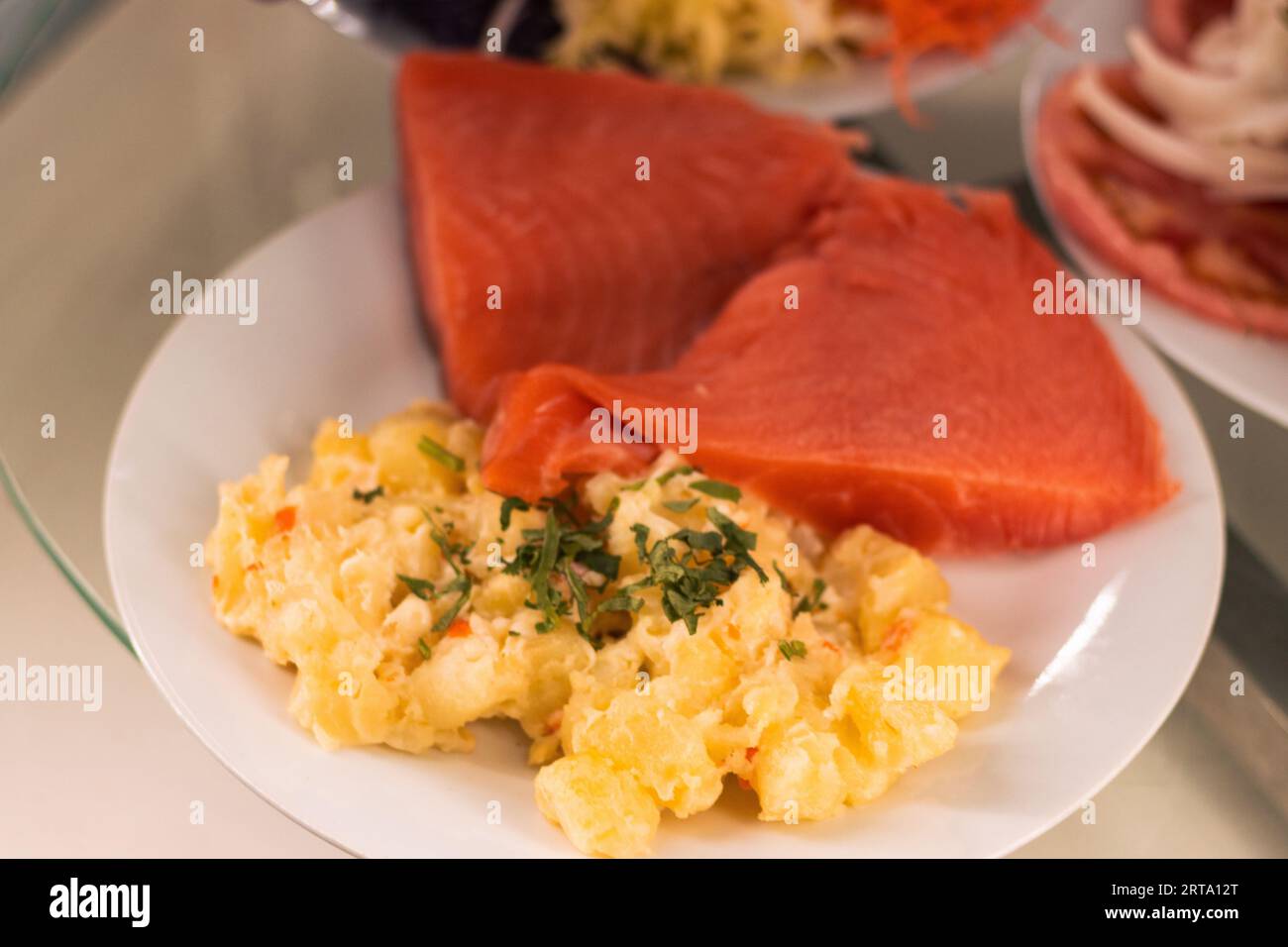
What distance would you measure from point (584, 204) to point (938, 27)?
2.51 feet

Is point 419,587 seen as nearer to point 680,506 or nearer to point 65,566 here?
point 680,506

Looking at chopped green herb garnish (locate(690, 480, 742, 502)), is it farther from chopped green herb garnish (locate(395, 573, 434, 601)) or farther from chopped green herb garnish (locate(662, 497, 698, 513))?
chopped green herb garnish (locate(395, 573, 434, 601))

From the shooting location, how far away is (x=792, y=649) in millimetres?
1304

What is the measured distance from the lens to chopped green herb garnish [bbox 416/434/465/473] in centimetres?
150

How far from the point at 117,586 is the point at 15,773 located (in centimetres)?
26

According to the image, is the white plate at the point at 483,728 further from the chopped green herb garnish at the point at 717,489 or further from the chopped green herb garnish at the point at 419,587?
the chopped green herb garnish at the point at 717,489

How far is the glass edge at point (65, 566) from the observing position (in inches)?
53.4

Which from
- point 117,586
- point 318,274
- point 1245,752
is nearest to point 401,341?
point 318,274

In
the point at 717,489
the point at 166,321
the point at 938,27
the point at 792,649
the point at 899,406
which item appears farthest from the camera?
the point at 938,27

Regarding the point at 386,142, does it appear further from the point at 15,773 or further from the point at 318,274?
the point at 15,773

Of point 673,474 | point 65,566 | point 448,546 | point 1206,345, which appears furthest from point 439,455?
point 1206,345

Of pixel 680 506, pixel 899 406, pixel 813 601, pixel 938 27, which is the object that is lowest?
pixel 813 601

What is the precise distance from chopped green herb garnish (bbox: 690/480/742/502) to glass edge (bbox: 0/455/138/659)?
592 mm

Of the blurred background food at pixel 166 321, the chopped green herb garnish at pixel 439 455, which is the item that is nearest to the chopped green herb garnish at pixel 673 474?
the chopped green herb garnish at pixel 439 455
